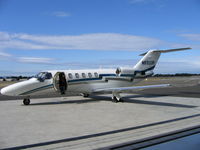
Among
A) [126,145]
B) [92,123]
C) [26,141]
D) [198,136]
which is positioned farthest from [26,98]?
[198,136]

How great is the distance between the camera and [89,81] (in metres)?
15.8

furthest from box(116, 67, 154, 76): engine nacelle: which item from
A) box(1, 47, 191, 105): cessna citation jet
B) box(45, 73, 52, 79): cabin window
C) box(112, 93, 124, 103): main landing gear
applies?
box(45, 73, 52, 79): cabin window

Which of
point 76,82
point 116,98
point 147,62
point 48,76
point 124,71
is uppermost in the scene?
point 147,62

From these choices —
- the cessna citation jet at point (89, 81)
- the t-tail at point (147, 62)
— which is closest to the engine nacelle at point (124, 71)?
the cessna citation jet at point (89, 81)

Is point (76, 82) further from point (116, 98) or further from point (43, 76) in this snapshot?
point (116, 98)

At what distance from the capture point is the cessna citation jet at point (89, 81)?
13.1 metres

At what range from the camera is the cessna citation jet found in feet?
43.1

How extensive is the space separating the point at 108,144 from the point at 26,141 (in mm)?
2236

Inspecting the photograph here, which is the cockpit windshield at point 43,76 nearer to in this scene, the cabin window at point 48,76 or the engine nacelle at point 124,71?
the cabin window at point 48,76

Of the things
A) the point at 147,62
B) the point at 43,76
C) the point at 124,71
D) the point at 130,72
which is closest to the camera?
the point at 43,76

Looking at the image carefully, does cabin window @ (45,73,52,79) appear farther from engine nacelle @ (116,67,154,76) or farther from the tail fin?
the tail fin

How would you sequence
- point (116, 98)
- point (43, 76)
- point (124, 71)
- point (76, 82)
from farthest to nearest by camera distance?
1. point (124, 71)
2. point (76, 82)
3. point (116, 98)
4. point (43, 76)

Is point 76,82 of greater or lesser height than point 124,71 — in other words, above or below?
below

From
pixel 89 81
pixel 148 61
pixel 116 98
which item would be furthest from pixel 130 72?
pixel 89 81
